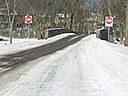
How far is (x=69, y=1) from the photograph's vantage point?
56.2 meters

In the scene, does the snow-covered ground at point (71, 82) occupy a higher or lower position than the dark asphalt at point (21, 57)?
lower

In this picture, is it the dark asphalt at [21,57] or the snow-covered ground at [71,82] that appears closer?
the snow-covered ground at [71,82]

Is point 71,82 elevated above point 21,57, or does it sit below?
below

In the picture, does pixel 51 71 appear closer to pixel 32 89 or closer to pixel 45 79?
pixel 45 79

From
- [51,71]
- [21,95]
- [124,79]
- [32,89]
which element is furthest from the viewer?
[51,71]

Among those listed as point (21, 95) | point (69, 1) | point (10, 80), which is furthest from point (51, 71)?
point (69, 1)

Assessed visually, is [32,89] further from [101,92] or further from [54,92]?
[101,92]

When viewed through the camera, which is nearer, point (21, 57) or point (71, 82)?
point (71, 82)

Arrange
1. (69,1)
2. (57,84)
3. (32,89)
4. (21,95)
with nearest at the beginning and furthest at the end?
1. (21,95)
2. (32,89)
3. (57,84)
4. (69,1)

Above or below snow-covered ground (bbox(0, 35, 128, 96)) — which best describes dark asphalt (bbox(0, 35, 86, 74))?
above

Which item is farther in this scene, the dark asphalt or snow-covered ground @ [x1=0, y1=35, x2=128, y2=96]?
the dark asphalt

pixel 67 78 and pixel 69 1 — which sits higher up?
pixel 69 1

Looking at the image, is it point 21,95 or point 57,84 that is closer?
point 21,95

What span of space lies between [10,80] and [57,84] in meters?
1.47
